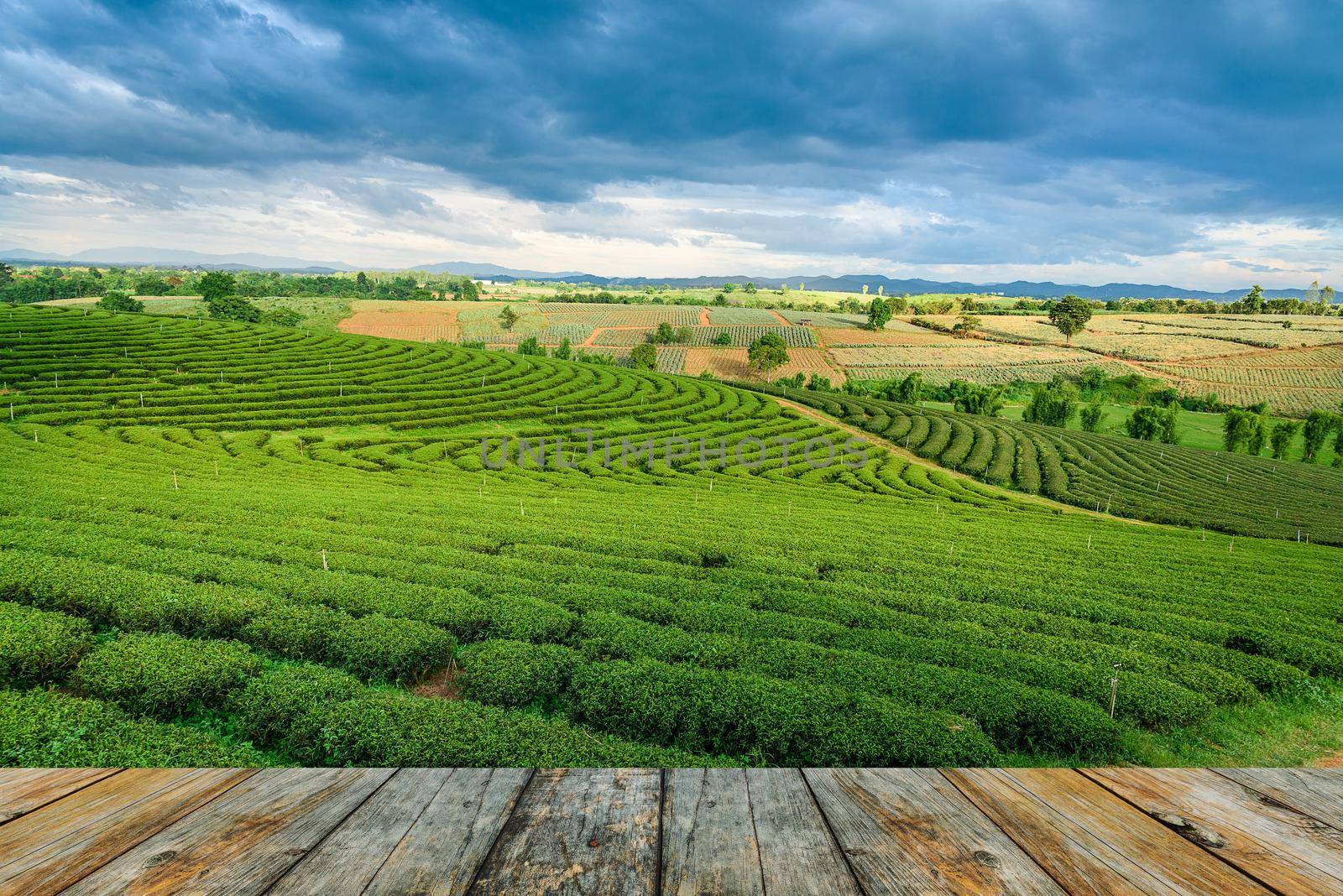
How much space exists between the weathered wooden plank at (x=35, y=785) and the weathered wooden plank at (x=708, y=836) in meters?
2.21

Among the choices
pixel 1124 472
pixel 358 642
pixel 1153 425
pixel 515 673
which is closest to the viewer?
pixel 515 673

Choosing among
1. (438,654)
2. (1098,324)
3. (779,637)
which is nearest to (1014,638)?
(779,637)

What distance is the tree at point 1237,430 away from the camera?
7075cm

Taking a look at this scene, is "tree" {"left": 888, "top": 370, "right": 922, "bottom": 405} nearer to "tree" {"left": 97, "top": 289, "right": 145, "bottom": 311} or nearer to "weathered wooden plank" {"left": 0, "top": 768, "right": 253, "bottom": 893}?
"weathered wooden plank" {"left": 0, "top": 768, "right": 253, "bottom": 893}

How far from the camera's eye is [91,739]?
6730 millimetres

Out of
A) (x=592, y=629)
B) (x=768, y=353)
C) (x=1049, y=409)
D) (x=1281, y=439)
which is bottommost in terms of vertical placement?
(x=1281, y=439)

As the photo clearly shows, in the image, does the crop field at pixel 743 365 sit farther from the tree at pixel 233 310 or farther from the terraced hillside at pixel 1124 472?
the tree at pixel 233 310

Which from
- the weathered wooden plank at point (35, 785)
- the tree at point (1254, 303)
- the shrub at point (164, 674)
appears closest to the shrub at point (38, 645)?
the shrub at point (164, 674)

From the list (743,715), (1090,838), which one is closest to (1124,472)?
(743,715)

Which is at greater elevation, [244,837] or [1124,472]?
[244,837]

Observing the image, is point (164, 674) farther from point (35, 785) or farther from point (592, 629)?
point (35, 785)

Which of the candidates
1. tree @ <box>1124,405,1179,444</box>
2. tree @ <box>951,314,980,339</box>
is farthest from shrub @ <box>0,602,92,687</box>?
tree @ <box>951,314,980,339</box>

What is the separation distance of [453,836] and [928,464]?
174 feet

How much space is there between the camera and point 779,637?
10.3 m
